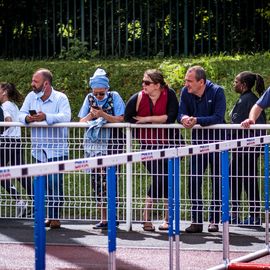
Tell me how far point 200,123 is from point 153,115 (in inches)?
26.5

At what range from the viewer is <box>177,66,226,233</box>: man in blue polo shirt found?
12.0 m

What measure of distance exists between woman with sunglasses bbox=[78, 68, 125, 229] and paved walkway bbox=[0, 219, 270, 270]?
472 millimetres

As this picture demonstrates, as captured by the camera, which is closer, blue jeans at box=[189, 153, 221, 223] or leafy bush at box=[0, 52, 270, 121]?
blue jeans at box=[189, 153, 221, 223]

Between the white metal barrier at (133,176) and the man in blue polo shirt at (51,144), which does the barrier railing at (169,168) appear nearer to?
the white metal barrier at (133,176)

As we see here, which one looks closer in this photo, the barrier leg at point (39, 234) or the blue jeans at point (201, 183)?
the barrier leg at point (39, 234)

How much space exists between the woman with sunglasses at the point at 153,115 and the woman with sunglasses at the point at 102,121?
0.81ft

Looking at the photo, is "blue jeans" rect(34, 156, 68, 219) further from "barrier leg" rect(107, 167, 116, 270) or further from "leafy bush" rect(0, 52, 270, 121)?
"leafy bush" rect(0, 52, 270, 121)

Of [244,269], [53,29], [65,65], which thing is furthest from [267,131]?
[53,29]

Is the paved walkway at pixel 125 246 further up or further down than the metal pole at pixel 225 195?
further down

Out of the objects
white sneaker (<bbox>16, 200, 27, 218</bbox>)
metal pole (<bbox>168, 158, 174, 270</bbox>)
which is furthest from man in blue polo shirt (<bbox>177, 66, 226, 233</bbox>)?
metal pole (<bbox>168, 158, 174, 270</bbox>)

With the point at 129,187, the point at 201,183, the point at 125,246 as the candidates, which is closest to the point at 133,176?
the point at 129,187

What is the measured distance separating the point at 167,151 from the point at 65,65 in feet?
35.3

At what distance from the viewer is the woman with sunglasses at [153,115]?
486 inches

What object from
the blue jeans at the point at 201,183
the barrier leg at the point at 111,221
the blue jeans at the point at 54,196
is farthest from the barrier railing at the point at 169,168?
the blue jeans at the point at 54,196
